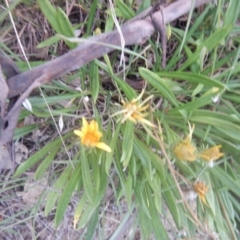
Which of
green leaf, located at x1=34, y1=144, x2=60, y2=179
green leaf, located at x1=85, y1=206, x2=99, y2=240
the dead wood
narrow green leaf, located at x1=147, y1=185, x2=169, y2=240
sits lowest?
green leaf, located at x1=85, y1=206, x2=99, y2=240

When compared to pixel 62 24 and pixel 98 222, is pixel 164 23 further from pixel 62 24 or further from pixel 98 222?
pixel 98 222

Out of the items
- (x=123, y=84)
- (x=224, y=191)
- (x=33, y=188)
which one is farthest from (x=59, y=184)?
(x=224, y=191)

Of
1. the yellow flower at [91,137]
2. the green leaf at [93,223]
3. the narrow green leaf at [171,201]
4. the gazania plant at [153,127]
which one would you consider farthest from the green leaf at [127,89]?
the green leaf at [93,223]

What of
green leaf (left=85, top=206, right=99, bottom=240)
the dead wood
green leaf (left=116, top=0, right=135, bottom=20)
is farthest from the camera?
green leaf (left=85, top=206, right=99, bottom=240)

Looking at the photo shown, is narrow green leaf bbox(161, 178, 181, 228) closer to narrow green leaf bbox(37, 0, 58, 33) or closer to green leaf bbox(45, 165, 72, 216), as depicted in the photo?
green leaf bbox(45, 165, 72, 216)

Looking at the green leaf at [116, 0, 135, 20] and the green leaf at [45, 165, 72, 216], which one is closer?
the green leaf at [116, 0, 135, 20]

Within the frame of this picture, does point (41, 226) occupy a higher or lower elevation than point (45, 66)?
lower

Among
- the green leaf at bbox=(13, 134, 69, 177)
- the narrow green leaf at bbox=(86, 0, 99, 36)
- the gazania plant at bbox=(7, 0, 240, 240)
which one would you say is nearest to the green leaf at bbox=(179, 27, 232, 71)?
the gazania plant at bbox=(7, 0, 240, 240)

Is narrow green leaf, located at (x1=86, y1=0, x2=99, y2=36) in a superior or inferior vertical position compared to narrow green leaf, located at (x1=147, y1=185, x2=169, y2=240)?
superior
